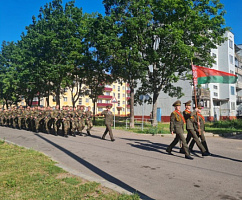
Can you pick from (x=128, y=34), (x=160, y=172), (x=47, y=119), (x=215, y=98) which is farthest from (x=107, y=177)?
(x=215, y=98)

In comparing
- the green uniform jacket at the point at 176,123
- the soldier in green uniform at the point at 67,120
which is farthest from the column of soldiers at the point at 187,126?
the soldier in green uniform at the point at 67,120

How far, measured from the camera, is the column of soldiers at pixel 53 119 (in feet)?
49.8

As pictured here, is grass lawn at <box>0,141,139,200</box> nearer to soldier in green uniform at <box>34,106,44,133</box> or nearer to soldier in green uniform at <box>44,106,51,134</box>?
soldier in green uniform at <box>44,106,51,134</box>

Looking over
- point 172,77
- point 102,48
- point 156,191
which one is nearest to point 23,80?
point 102,48

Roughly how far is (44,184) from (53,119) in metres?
12.0

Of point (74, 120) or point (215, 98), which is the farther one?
point (215, 98)

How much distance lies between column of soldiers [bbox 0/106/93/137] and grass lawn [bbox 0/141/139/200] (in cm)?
795

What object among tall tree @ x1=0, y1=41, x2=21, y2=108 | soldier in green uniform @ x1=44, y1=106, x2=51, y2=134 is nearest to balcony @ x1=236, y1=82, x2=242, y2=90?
tall tree @ x1=0, y1=41, x2=21, y2=108

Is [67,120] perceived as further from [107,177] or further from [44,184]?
[44,184]

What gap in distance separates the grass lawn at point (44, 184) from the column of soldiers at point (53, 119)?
7955 mm

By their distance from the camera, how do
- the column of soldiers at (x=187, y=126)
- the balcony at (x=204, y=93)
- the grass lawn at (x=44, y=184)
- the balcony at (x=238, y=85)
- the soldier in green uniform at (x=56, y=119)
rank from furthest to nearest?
1. the balcony at (x=238, y=85)
2. the balcony at (x=204, y=93)
3. the soldier in green uniform at (x=56, y=119)
4. the column of soldiers at (x=187, y=126)
5. the grass lawn at (x=44, y=184)

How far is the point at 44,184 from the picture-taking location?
5.25m

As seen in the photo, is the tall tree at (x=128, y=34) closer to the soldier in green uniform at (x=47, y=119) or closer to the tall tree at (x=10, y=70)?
the soldier in green uniform at (x=47, y=119)

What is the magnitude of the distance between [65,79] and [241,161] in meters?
21.1
